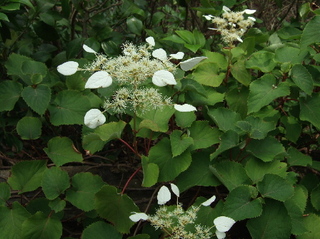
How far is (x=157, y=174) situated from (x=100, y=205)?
0.21m

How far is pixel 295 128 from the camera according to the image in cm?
148

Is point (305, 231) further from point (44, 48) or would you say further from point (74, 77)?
point (44, 48)

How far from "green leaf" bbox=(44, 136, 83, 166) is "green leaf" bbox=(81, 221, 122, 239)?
0.89ft

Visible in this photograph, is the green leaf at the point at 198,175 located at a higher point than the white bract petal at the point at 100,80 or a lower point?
lower

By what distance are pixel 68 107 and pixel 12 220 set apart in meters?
0.47

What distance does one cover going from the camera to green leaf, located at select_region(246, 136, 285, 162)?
4.02ft

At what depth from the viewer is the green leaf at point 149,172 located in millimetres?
1131

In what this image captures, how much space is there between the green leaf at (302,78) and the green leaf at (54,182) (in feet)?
3.15

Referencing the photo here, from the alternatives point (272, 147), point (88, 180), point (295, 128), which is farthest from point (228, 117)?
point (88, 180)

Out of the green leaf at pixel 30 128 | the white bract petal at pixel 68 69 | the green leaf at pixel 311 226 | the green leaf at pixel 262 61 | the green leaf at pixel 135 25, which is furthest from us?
the green leaf at pixel 135 25

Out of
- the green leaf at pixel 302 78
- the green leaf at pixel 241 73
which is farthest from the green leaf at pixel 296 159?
the green leaf at pixel 241 73

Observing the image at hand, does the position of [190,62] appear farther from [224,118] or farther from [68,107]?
[68,107]

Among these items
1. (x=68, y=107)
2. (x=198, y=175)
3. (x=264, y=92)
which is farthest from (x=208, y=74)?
(x=68, y=107)

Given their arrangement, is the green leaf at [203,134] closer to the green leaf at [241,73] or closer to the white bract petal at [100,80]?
the green leaf at [241,73]
